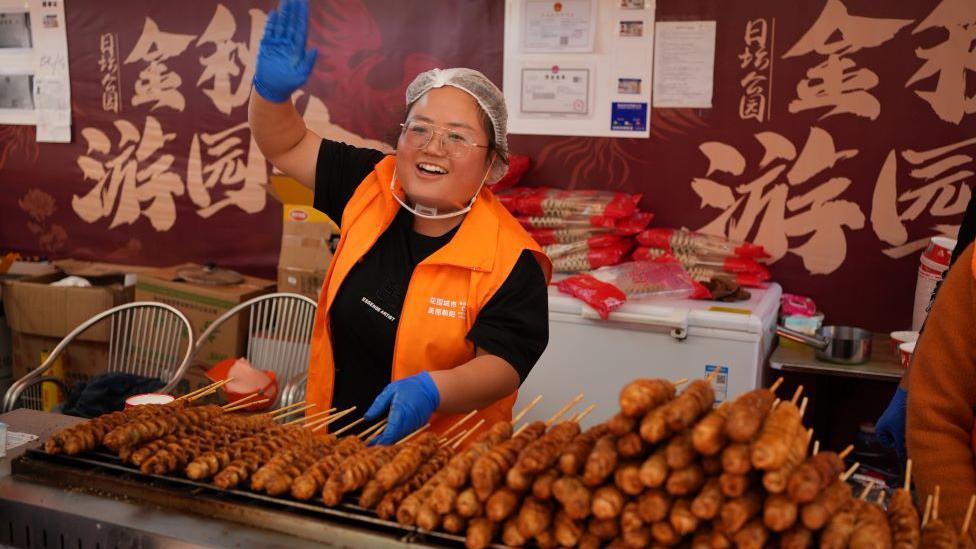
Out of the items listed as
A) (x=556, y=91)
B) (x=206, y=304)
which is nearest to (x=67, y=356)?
(x=206, y=304)

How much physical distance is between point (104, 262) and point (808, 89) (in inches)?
197

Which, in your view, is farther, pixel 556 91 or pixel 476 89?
pixel 556 91

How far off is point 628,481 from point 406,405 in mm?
719

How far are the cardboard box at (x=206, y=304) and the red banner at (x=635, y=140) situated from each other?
1.99ft

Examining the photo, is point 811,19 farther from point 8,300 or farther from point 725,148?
point 8,300

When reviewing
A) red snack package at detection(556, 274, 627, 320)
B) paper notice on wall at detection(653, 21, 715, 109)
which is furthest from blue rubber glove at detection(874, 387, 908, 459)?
paper notice on wall at detection(653, 21, 715, 109)

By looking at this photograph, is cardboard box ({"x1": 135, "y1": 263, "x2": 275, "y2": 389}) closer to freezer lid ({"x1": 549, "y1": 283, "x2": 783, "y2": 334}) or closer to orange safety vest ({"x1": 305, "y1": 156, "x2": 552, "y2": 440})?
freezer lid ({"x1": 549, "y1": 283, "x2": 783, "y2": 334})

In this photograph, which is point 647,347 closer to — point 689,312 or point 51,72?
point 689,312

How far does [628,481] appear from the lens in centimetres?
145

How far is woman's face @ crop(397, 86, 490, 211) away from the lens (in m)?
2.42

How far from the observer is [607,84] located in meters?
4.69

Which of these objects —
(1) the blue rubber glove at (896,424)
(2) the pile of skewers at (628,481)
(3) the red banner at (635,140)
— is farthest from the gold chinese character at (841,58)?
(2) the pile of skewers at (628,481)

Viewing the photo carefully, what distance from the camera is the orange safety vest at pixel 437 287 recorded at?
238 centimetres

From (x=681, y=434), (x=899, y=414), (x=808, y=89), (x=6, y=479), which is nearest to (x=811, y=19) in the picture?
(x=808, y=89)
